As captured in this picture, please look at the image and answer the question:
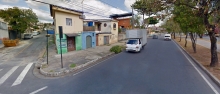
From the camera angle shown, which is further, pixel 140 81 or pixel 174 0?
pixel 174 0

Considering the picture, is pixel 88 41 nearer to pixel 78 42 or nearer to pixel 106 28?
pixel 78 42

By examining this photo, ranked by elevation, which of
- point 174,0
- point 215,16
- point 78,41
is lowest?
point 78,41

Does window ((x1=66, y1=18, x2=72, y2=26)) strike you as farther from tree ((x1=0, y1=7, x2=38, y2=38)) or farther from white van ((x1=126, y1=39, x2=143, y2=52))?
tree ((x1=0, y1=7, x2=38, y2=38))

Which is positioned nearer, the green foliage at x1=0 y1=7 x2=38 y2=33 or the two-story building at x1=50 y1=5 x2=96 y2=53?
the two-story building at x1=50 y1=5 x2=96 y2=53

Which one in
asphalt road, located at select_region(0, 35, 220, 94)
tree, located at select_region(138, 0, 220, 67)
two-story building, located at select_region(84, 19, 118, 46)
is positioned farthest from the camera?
two-story building, located at select_region(84, 19, 118, 46)

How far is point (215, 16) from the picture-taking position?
717 centimetres

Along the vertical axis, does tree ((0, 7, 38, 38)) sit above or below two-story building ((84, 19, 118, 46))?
above

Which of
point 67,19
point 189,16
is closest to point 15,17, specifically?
point 67,19

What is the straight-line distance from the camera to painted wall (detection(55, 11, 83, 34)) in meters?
13.6

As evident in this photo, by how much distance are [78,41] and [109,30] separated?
11.6 m

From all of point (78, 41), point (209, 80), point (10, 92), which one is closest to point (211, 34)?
point (209, 80)

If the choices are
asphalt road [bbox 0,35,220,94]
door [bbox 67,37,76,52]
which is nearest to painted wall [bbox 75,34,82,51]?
door [bbox 67,37,76,52]

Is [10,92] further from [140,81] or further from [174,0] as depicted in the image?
[174,0]

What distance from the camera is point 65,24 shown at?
570 inches
